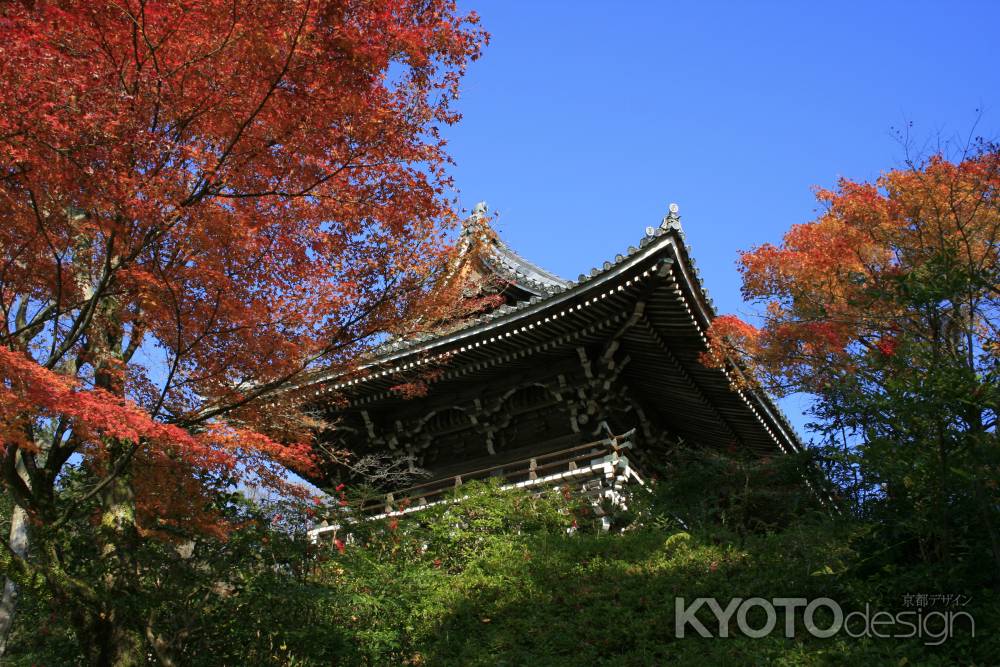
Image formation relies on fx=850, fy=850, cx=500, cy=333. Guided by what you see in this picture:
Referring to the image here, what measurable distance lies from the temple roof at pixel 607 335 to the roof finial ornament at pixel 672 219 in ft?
0.05

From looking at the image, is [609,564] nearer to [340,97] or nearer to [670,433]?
[340,97]

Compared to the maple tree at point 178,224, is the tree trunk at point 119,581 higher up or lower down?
lower down

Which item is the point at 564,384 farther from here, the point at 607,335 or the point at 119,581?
the point at 119,581

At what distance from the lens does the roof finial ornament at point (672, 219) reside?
37.7 ft

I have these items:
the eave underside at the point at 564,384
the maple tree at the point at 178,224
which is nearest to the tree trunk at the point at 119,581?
the maple tree at the point at 178,224

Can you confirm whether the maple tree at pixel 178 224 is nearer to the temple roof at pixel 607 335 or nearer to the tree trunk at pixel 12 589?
the tree trunk at pixel 12 589

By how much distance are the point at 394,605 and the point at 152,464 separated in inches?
99.5

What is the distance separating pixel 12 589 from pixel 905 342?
864cm

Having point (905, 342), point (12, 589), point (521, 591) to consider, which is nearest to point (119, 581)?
point (12, 589)

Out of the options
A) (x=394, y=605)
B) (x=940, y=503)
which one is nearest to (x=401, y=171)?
(x=394, y=605)

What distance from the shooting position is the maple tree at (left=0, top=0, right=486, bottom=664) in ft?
18.7

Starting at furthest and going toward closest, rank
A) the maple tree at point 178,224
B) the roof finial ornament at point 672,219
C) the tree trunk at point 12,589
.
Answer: the roof finial ornament at point 672,219 < the tree trunk at point 12,589 < the maple tree at point 178,224

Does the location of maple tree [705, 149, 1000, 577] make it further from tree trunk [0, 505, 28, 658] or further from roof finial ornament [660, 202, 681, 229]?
tree trunk [0, 505, 28, 658]

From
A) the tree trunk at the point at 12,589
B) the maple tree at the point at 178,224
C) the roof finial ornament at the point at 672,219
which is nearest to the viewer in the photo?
the maple tree at the point at 178,224
